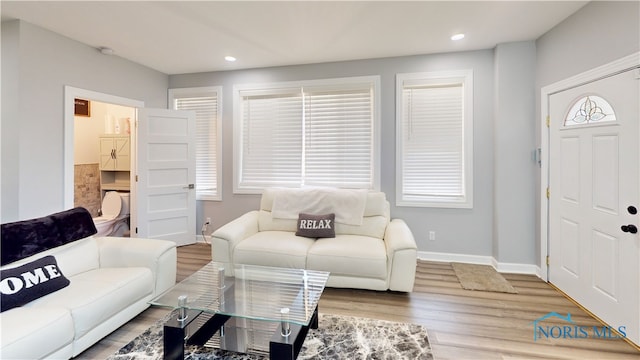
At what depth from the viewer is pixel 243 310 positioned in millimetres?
1825

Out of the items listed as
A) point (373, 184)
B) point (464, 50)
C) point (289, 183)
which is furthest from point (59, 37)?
point (464, 50)

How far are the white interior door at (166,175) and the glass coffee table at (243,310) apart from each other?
227 cm

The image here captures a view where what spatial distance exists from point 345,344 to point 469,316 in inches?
46.4

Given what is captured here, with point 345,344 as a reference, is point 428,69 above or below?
above

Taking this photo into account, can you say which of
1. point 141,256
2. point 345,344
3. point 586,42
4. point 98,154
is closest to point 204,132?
point 98,154

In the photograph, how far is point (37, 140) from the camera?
3.04m

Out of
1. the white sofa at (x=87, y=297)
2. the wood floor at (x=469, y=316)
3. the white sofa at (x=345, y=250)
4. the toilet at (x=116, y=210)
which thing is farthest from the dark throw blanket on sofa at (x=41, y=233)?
the toilet at (x=116, y=210)

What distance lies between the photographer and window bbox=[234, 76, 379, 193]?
402 centimetres

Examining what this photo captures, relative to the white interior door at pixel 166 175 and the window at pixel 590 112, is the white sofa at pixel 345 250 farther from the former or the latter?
the window at pixel 590 112

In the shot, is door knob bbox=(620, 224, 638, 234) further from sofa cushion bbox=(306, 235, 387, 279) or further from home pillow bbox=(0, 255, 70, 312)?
home pillow bbox=(0, 255, 70, 312)

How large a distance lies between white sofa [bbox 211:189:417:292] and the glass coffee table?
453mm

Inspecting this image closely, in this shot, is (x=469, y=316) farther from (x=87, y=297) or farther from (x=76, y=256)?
(x=76, y=256)

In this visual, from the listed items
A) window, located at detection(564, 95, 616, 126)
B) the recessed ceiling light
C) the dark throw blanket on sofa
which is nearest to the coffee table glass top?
the dark throw blanket on sofa

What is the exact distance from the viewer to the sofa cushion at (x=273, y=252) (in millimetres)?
2909
